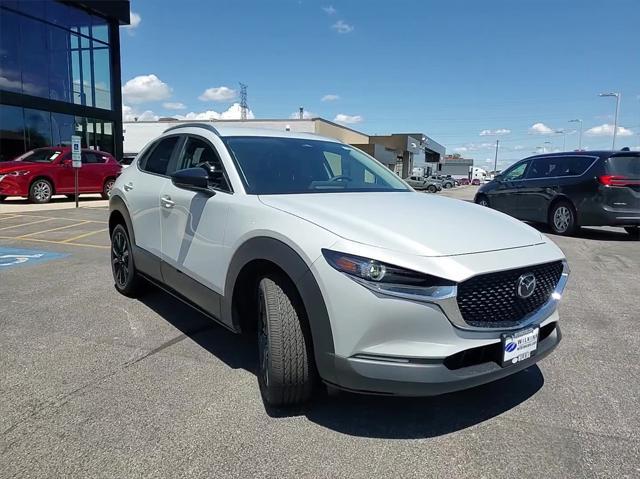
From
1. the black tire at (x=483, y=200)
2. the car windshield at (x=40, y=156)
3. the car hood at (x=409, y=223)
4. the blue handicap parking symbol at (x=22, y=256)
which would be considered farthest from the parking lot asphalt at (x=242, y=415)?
the car windshield at (x=40, y=156)

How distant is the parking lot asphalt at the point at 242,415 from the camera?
2.32 meters

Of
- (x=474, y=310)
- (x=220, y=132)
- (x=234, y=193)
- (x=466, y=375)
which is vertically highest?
(x=220, y=132)

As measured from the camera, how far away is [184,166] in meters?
4.00

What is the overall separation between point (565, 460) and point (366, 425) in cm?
100

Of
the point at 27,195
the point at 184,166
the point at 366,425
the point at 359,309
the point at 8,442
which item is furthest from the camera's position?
the point at 27,195

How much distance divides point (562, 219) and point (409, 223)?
8761mm

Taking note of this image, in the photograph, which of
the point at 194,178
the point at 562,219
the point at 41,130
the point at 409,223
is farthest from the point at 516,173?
the point at 41,130

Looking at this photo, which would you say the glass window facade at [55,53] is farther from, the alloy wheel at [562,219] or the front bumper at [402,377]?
the front bumper at [402,377]

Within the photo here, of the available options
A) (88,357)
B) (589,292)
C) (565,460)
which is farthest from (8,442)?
(589,292)

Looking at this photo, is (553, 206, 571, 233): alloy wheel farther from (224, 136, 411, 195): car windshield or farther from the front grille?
the front grille

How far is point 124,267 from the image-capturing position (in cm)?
490

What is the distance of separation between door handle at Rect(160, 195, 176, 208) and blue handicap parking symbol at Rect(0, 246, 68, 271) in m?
3.48

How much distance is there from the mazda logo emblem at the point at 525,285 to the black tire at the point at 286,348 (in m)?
1.13

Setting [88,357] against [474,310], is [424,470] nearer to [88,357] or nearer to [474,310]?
[474,310]
